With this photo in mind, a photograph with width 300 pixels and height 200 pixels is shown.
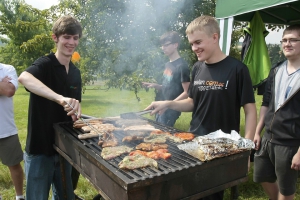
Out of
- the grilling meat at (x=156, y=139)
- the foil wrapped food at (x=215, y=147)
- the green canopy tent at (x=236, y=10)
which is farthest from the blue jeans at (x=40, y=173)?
the green canopy tent at (x=236, y=10)

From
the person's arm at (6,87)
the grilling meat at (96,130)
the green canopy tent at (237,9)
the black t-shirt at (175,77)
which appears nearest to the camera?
the grilling meat at (96,130)

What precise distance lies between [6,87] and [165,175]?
2.87 m

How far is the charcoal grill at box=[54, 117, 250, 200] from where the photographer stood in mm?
1677

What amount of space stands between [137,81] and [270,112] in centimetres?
290

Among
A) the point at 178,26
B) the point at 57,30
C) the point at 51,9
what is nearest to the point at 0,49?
the point at 51,9

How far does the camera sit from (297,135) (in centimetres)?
295

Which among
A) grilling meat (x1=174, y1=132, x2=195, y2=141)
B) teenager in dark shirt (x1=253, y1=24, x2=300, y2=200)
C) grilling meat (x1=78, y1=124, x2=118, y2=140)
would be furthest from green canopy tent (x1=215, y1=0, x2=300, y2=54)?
grilling meat (x1=78, y1=124, x2=118, y2=140)

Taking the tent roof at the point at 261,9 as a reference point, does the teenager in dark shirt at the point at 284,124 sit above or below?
below

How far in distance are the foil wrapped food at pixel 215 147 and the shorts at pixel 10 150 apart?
2770 millimetres

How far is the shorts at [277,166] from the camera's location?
3014 millimetres

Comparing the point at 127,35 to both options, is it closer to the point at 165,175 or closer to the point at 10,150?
the point at 10,150

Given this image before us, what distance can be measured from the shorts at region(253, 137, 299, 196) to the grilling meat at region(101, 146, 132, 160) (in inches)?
77.4

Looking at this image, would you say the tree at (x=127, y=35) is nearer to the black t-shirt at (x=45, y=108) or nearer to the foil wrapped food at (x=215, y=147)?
the black t-shirt at (x=45, y=108)

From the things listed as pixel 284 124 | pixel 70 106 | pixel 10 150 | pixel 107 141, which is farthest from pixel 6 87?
pixel 284 124
